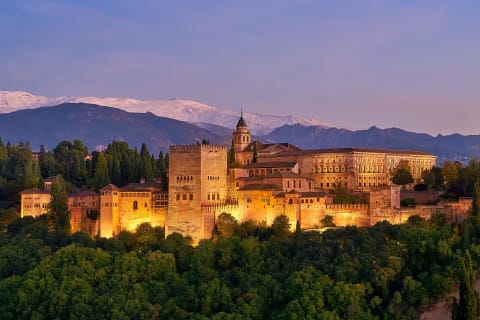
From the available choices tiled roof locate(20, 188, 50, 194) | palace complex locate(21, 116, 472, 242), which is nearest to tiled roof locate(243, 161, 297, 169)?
palace complex locate(21, 116, 472, 242)

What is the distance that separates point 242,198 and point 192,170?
3.12m

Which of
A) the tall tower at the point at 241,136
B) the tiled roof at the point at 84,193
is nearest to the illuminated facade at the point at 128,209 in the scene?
the tiled roof at the point at 84,193

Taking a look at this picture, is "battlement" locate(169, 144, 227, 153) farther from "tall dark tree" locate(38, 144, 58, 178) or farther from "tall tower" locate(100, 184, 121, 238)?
"tall dark tree" locate(38, 144, 58, 178)

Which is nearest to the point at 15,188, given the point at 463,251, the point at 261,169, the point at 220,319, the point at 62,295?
the point at 261,169

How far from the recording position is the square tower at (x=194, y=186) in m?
43.3

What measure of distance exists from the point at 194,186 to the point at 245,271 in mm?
7951

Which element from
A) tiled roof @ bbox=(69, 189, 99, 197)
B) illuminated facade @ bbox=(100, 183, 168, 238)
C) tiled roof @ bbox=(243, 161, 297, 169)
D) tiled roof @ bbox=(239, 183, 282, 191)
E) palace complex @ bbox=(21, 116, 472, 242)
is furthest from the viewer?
tiled roof @ bbox=(243, 161, 297, 169)

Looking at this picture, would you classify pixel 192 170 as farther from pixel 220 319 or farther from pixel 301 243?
pixel 220 319

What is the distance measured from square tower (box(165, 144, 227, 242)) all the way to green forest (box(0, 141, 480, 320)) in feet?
3.16

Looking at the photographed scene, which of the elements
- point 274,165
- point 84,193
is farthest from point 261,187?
point 84,193

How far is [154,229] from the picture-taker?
44.6m

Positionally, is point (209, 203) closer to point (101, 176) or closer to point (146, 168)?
point (146, 168)

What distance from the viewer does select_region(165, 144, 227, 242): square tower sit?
4331 centimetres

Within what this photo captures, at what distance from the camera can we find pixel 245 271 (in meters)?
37.3
